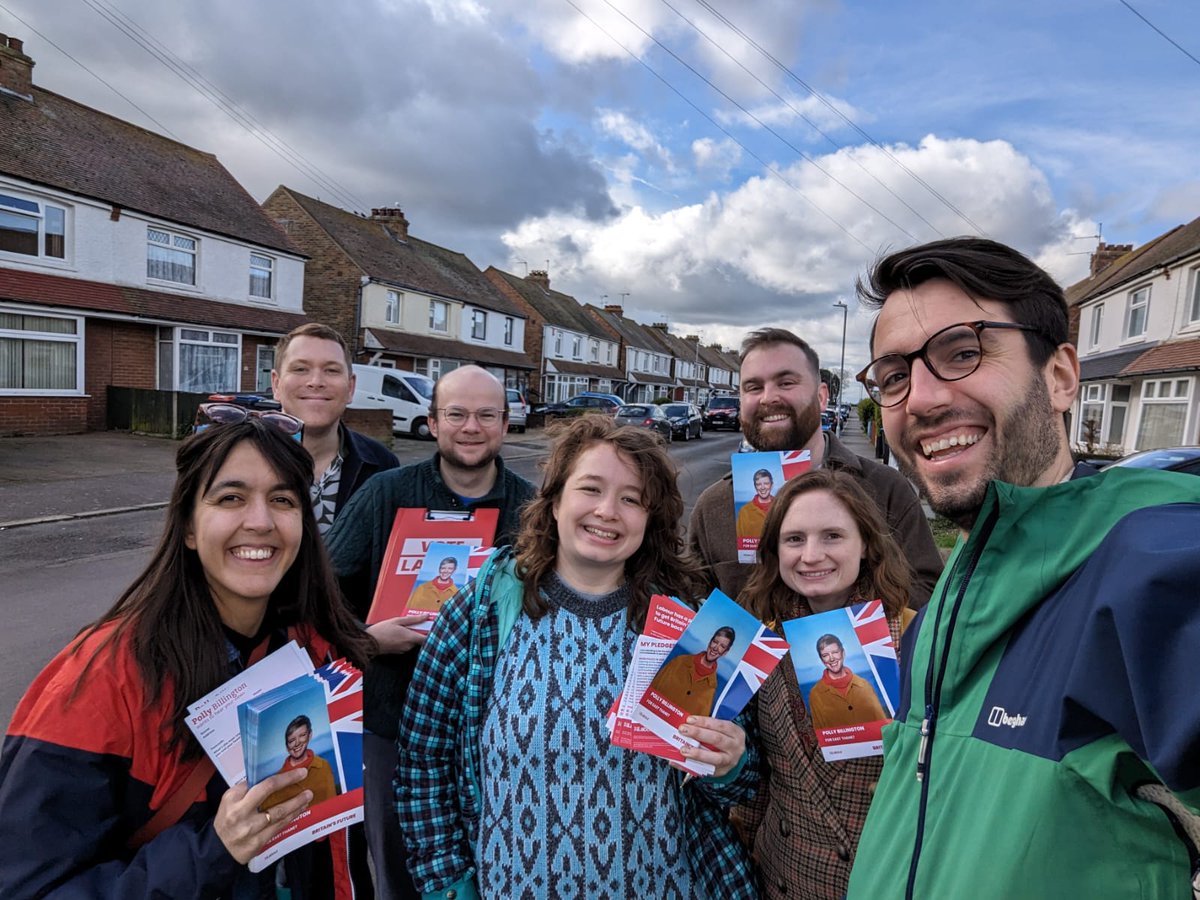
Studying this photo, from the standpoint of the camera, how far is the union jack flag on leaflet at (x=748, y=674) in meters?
1.66

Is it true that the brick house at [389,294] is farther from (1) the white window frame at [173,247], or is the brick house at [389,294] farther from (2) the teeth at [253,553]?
(2) the teeth at [253,553]

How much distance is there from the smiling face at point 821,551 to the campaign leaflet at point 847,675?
0.18m

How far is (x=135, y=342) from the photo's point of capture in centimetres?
1755

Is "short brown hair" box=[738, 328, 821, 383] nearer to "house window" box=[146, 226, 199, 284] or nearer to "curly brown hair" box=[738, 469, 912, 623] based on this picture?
"curly brown hair" box=[738, 469, 912, 623]

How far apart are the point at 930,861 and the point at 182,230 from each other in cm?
2272

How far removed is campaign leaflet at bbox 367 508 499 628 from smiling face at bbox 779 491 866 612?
1.07 meters

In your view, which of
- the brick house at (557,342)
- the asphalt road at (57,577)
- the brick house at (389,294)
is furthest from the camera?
the brick house at (557,342)

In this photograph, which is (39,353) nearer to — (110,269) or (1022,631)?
(110,269)

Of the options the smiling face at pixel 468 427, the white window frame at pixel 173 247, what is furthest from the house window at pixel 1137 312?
the white window frame at pixel 173 247

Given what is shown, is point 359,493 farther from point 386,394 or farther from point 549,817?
point 386,394

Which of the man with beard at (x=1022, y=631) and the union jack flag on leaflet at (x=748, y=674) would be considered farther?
the union jack flag on leaflet at (x=748, y=674)

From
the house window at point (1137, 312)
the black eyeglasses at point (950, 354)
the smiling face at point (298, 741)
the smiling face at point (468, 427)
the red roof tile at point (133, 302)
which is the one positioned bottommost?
the smiling face at point (298, 741)

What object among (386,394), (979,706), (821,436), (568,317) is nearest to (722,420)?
(568,317)

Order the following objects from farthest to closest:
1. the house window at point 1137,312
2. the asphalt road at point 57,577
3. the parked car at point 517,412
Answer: the parked car at point 517,412 → the house window at point 1137,312 → the asphalt road at point 57,577
